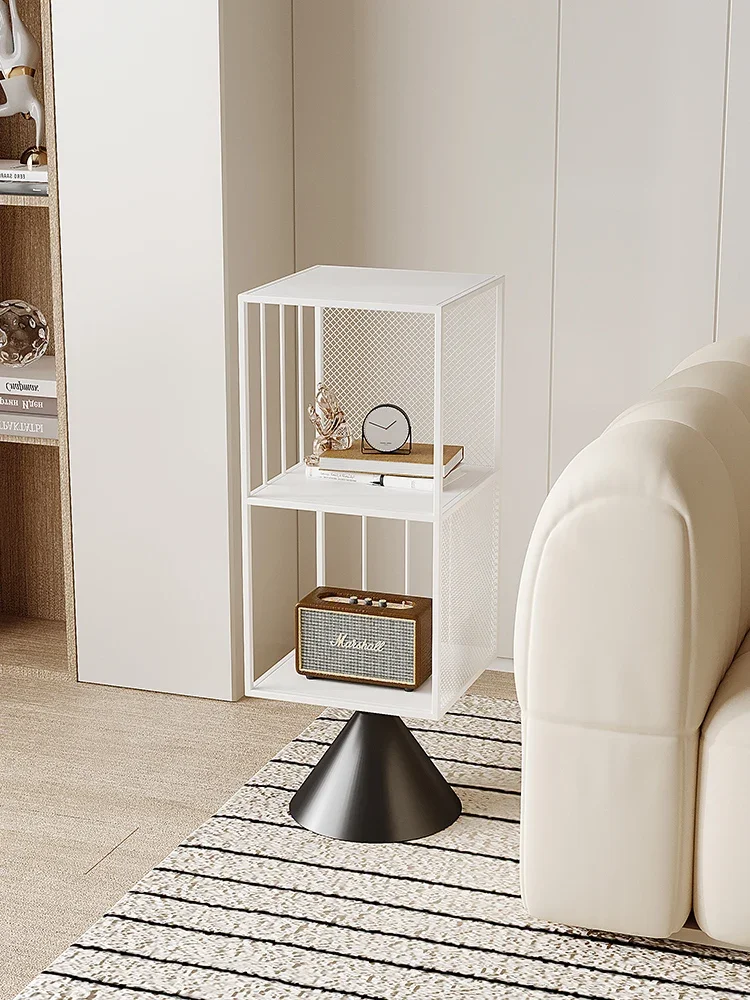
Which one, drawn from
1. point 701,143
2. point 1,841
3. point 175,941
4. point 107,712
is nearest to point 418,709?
point 175,941

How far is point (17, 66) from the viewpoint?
3.12 meters

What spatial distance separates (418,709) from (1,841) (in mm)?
811

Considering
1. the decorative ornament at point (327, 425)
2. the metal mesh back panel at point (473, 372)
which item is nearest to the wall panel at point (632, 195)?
the metal mesh back panel at point (473, 372)

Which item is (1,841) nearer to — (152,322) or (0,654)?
(0,654)

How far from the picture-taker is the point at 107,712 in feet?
10.1

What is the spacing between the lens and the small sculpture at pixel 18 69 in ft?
10.2

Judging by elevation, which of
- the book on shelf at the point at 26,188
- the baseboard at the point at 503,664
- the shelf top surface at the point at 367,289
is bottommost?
the baseboard at the point at 503,664

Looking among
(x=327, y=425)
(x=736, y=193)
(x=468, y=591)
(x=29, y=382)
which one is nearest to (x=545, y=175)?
(x=736, y=193)

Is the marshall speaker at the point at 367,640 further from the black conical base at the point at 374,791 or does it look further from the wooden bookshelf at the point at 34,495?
the wooden bookshelf at the point at 34,495

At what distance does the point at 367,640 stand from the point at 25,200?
142 centimetres

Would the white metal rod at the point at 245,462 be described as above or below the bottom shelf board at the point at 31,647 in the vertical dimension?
above

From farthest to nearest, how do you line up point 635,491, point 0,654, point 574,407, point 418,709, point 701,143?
point 0,654 < point 574,407 < point 701,143 < point 418,709 < point 635,491

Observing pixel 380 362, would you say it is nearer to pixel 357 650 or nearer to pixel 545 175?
pixel 545 175

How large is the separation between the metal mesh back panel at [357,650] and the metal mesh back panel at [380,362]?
36.0 inches
